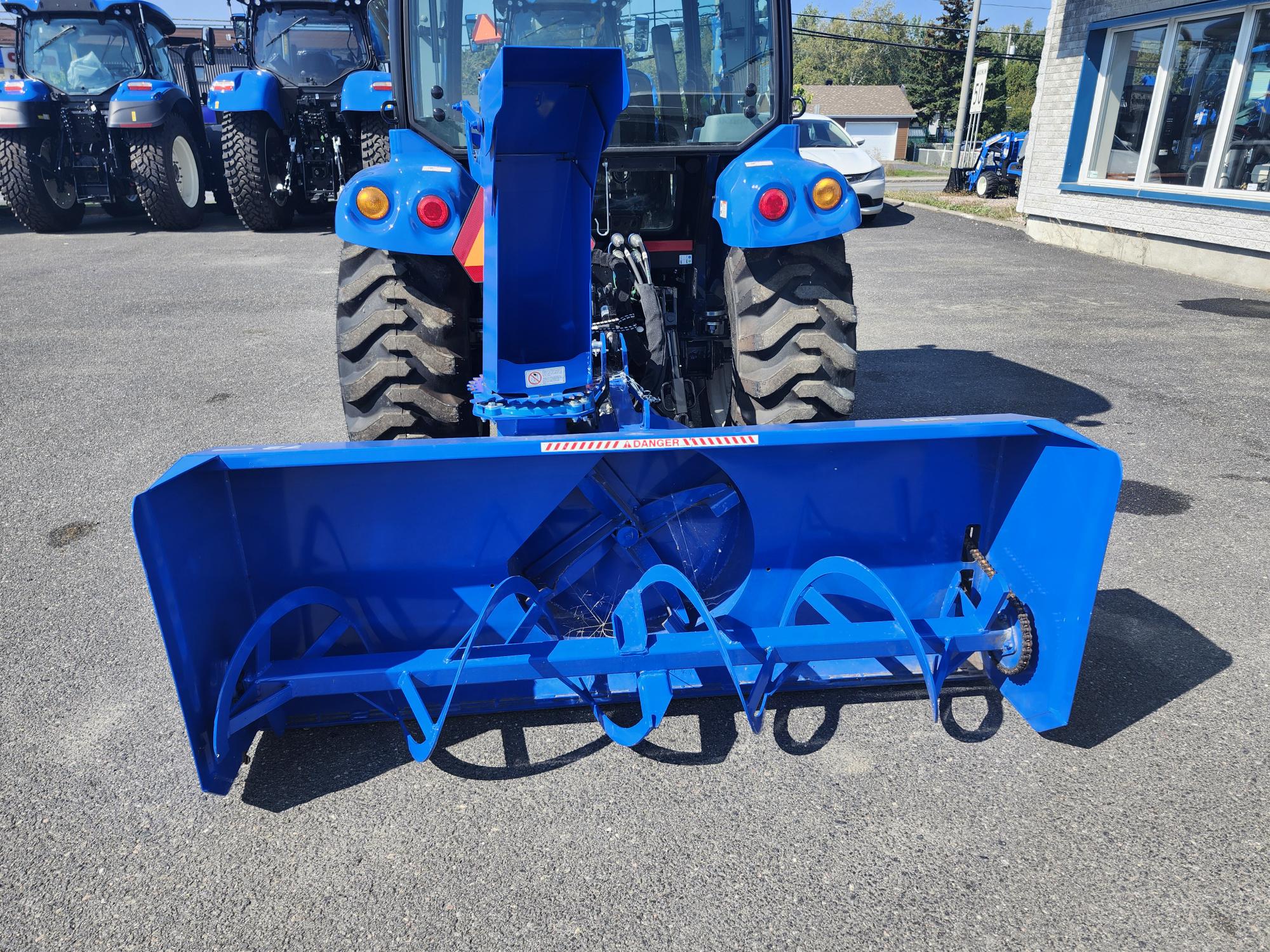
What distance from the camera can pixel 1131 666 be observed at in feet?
9.40

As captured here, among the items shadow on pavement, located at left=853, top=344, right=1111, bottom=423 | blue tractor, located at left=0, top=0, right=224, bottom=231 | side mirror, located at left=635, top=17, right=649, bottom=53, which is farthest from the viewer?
blue tractor, located at left=0, top=0, right=224, bottom=231

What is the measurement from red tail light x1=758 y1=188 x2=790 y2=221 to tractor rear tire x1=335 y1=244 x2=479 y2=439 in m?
1.18

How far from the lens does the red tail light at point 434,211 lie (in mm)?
2973

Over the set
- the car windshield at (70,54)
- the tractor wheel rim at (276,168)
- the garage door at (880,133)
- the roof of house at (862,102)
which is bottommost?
the tractor wheel rim at (276,168)

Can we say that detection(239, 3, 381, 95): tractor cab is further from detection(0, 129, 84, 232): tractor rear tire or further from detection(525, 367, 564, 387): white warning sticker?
detection(525, 367, 564, 387): white warning sticker

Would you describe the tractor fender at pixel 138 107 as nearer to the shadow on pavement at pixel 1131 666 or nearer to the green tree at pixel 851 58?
the shadow on pavement at pixel 1131 666

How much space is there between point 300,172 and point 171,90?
205cm

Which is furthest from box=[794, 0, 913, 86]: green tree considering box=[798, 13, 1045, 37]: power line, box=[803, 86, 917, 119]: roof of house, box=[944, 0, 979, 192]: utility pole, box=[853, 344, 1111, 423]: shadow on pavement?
box=[853, 344, 1111, 423]: shadow on pavement

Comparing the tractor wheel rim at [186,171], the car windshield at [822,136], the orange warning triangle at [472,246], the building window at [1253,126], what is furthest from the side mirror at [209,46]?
the building window at [1253,126]

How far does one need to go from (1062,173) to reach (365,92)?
9.04 m

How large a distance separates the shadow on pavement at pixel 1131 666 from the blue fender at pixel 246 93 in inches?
459

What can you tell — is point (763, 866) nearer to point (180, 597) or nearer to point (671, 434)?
point (671, 434)

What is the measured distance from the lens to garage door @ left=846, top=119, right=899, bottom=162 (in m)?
53.6

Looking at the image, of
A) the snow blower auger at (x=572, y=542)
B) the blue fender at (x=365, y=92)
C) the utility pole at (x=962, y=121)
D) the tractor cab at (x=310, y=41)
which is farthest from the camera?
the utility pole at (x=962, y=121)
